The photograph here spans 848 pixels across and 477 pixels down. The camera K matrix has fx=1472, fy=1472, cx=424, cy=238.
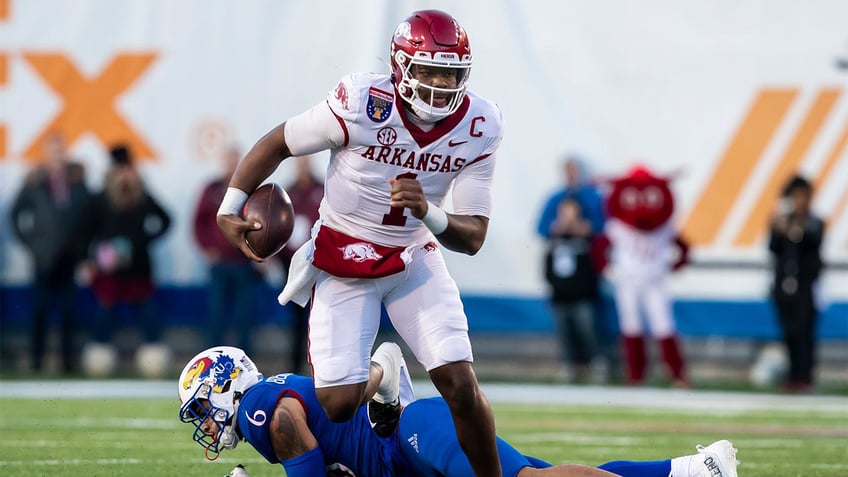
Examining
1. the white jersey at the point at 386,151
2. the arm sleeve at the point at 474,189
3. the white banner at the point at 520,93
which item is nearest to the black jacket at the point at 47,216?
the white banner at the point at 520,93

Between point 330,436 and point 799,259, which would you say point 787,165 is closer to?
point 799,259

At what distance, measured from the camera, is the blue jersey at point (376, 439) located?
16.4 feet

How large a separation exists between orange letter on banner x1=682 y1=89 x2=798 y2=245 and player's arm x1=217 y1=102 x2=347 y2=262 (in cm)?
756

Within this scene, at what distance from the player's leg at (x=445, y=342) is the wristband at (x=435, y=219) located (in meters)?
0.37

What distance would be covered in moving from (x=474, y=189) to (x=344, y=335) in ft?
2.36

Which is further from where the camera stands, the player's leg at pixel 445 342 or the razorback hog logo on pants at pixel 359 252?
the razorback hog logo on pants at pixel 359 252

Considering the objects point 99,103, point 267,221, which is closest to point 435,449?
point 267,221

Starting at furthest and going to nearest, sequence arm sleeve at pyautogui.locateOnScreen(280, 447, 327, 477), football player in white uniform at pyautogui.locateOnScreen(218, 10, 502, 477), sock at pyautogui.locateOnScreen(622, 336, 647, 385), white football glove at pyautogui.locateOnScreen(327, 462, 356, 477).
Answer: sock at pyautogui.locateOnScreen(622, 336, 647, 385) → football player in white uniform at pyautogui.locateOnScreen(218, 10, 502, 477) → white football glove at pyautogui.locateOnScreen(327, 462, 356, 477) → arm sleeve at pyautogui.locateOnScreen(280, 447, 327, 477)

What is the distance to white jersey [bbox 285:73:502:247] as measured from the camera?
17.5 feet

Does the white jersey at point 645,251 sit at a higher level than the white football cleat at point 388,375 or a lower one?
lower

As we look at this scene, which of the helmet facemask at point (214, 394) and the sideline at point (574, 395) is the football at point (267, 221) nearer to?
the helmet facemask at point (214, 394)

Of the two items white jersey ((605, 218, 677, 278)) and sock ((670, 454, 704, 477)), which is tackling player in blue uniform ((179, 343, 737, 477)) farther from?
white jersey ((605, 218, 677, 278))

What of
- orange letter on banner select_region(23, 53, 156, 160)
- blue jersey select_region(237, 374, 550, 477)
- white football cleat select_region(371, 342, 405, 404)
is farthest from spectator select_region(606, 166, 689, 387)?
blue jersey select_region(237, 374, 550, 477)

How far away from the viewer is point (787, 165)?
12375 mm
